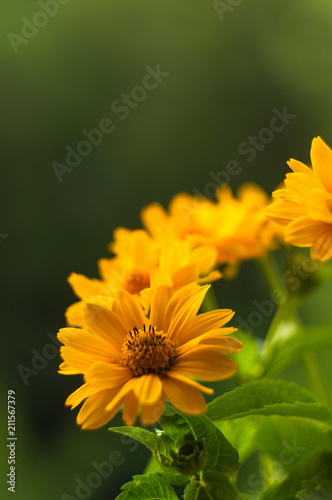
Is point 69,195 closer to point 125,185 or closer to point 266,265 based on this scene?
point 125,185
